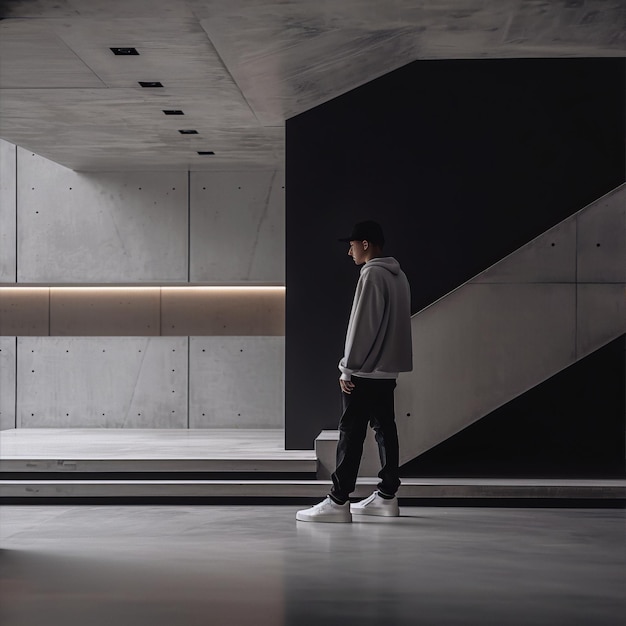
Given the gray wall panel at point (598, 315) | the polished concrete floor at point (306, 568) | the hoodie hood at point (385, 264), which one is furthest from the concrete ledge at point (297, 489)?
the hoodie hood at point (385, 264)

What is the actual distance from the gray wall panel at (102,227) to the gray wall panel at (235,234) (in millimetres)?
257

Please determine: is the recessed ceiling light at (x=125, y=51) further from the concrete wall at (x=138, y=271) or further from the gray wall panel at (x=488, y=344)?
the concrete wall at (x=138, y=271)

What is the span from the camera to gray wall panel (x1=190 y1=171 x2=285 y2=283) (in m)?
10.3

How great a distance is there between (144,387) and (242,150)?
2.74m

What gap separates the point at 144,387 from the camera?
10320mm

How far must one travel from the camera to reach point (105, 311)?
11.0m

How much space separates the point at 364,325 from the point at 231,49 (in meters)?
2.05

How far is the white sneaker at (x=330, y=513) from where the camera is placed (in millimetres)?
5457

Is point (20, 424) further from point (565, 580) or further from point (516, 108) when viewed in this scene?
point (565, 580)

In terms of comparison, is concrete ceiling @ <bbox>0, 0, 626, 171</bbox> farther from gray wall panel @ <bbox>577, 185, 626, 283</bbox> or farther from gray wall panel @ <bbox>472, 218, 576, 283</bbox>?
gray wall panel @ <bbox>472, 218, 576, 283</bbox>

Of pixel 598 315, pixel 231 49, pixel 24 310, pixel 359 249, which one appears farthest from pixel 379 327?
pixel 24 310

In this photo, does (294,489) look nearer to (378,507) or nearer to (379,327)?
(378,507)

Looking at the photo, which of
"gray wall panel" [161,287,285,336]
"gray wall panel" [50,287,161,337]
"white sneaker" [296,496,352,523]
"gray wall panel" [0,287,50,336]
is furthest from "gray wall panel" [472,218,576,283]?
"gray wall panel" [0,287,50,336]

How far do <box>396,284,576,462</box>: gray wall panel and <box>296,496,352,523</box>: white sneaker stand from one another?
151 centimetres
